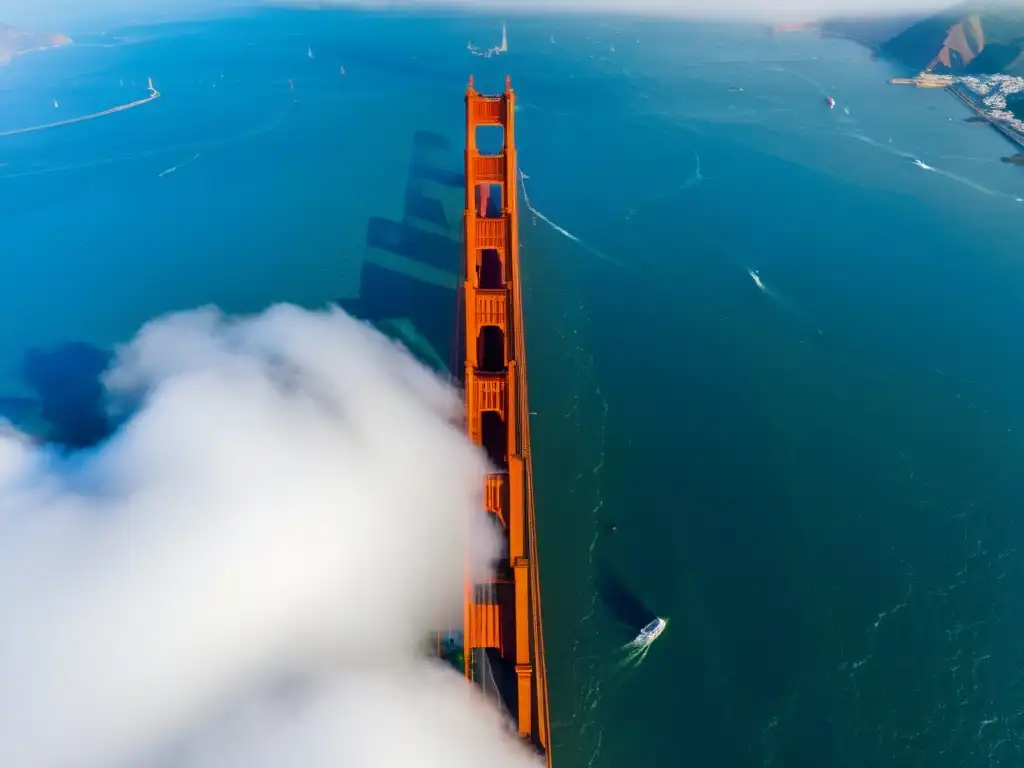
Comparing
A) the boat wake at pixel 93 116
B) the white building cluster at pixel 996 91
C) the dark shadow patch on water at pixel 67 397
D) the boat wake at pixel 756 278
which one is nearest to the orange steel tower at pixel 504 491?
the boat wake at pixel 756 278

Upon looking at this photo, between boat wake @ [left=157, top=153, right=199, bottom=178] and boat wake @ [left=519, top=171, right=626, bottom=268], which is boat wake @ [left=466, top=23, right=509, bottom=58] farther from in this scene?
boat wake @ [left=519, top=171, right=626, bottom=268]

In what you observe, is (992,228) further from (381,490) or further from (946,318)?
(381,490)

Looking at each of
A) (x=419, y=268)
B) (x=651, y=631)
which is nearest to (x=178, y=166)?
(x=419, y=268)

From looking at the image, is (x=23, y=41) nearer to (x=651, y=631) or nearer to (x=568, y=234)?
(x=568, y=234)

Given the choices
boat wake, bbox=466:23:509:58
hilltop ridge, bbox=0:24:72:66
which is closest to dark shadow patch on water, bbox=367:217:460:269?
boat wake, bbox=466:23:509:58

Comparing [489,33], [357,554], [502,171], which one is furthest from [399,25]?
[357,554]

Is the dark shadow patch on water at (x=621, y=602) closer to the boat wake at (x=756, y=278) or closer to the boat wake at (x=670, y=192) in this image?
the boat wake at (x=756, y=278)
